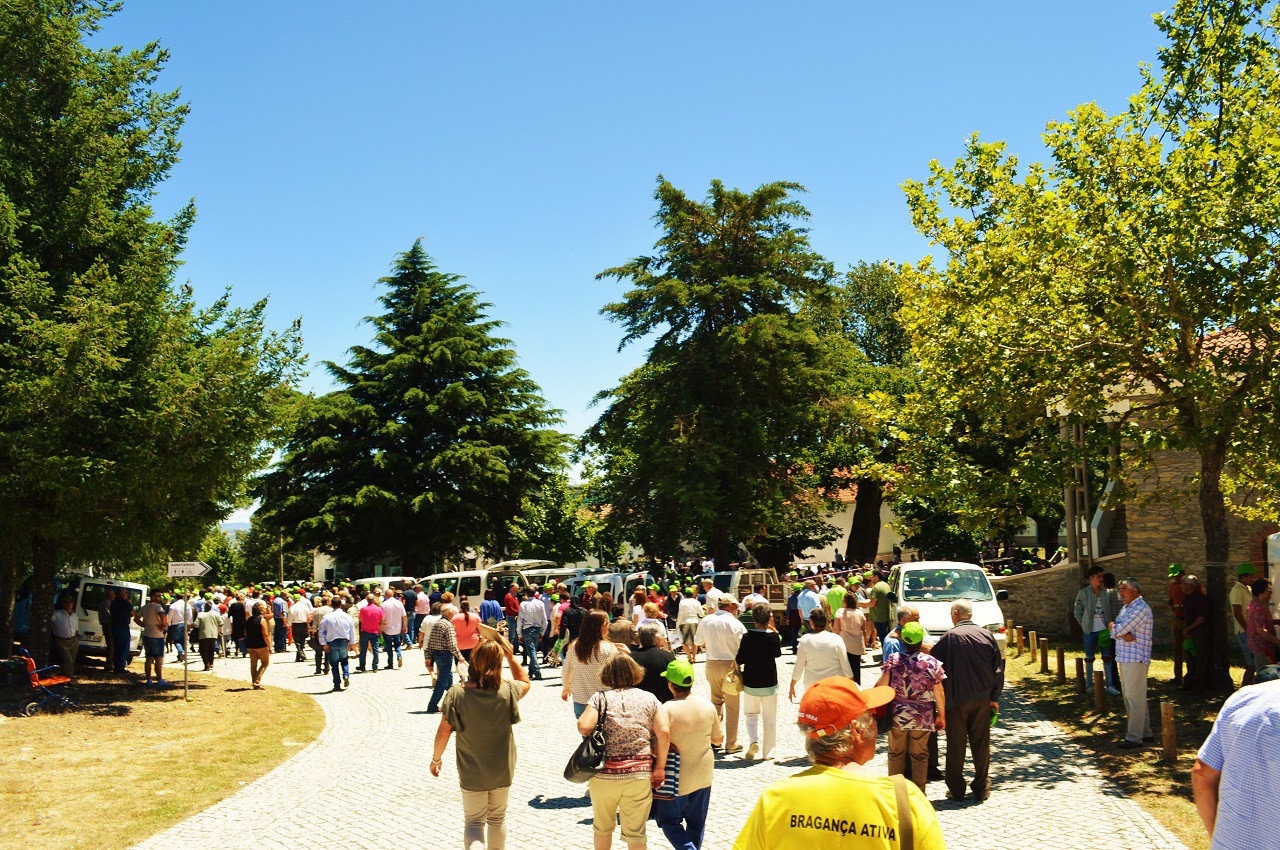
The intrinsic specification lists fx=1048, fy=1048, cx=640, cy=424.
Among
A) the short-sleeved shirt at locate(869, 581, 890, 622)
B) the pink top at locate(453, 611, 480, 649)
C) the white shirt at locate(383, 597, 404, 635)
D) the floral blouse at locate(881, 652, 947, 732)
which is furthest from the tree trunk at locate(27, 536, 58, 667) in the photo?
the floral blouse at locate(881, 652, 947, 732)

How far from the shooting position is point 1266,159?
12.2 metres

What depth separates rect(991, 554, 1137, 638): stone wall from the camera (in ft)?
84.1

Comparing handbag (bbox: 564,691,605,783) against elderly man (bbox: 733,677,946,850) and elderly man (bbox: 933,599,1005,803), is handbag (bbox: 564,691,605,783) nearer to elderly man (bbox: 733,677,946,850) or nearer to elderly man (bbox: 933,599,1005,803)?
elderly man (bbox: 733,677,946,850)

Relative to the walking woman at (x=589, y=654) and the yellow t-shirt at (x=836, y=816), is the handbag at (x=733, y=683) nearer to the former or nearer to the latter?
the walking woman at (x=589, y=654)

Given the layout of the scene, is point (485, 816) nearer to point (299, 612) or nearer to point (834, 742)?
point (834, 742)

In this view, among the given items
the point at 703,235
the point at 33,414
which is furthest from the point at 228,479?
the point at 703,235

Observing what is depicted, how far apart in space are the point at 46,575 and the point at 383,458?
25.0m

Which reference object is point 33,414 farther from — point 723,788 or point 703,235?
point 703,235

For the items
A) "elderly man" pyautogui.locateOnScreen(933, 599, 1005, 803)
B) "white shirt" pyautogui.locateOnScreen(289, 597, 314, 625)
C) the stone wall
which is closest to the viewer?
"elderly man" pyautogui.locateOnScreen(933, 599, 1005, 803)

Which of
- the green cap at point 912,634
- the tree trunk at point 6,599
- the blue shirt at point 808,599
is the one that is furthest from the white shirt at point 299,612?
the green cap at point 912,634

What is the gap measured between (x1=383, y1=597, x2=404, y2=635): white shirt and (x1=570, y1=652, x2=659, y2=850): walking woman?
17.0 meters

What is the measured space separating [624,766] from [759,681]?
4.91 meters

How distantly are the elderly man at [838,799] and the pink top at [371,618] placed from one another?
1999cm

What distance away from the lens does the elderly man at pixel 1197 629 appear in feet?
47.6
